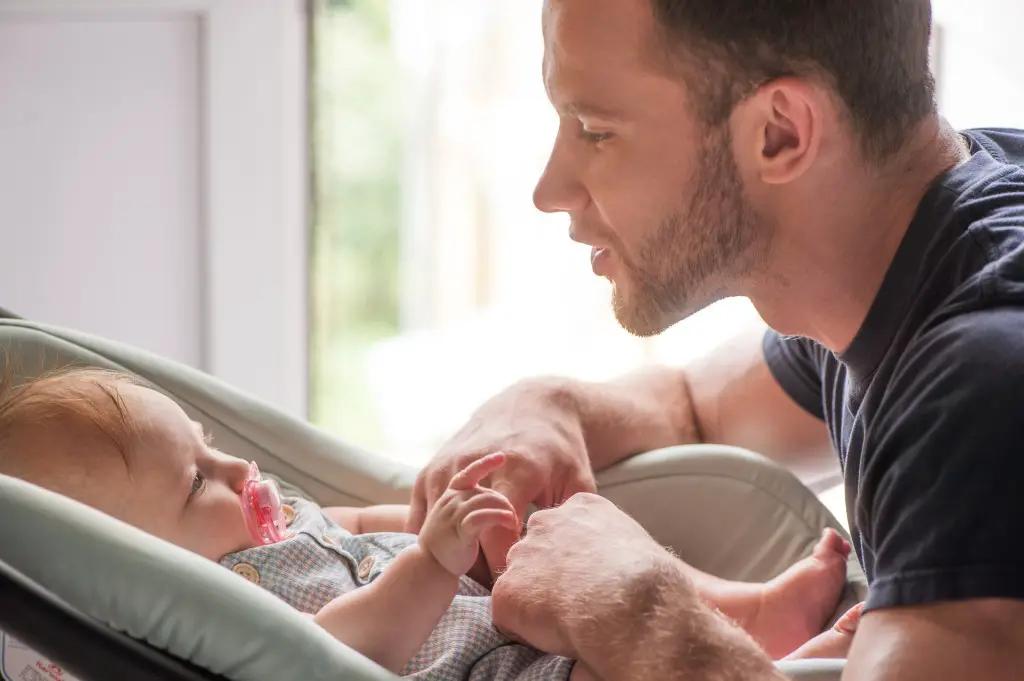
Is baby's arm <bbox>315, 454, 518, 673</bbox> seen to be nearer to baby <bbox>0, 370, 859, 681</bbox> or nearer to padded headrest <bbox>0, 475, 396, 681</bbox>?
baby <bbox>0, 370, 859, 681</bbox>

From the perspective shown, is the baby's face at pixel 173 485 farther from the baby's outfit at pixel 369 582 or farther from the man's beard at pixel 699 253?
the man's beard at pixel 699 253

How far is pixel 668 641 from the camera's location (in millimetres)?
831

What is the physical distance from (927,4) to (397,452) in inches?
83.2

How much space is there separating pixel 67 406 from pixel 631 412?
70 centimetres

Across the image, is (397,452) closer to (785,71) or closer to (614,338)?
(614,338)

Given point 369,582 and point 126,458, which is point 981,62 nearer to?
point 369,582

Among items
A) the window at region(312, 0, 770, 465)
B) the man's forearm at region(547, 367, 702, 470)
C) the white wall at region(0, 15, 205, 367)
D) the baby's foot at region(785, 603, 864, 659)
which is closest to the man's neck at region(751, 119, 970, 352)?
the baby's foot at region(785, 603, 864, 659)

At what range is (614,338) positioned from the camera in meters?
2.78

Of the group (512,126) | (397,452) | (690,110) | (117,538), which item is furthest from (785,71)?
(397,452)

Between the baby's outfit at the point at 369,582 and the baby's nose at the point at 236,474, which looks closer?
the baby's outfit at the point at 369,582

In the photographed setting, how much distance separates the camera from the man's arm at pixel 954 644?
72 cm

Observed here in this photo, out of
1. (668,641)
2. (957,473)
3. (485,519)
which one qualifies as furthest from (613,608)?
(957,473)

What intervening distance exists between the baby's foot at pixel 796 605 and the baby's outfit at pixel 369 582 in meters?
0.29

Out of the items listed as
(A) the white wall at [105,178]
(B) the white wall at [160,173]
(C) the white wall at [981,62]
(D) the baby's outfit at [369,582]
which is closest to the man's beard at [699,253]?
(D) the baby's outfit at [369,582]
